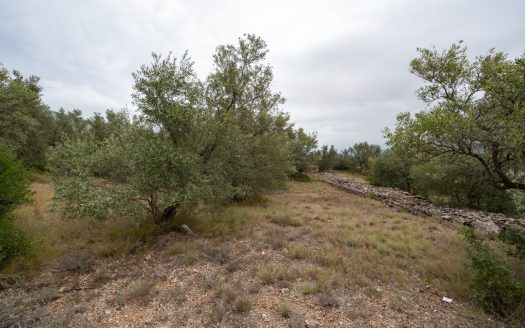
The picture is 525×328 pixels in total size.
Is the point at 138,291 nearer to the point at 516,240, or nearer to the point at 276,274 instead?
the point at 276,274

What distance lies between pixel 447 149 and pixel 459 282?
371 centimetres

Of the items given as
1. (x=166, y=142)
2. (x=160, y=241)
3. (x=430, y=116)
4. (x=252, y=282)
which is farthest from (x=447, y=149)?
(x=160, y=241)

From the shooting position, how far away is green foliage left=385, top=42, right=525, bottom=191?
570 centimetres

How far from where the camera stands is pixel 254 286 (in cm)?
608

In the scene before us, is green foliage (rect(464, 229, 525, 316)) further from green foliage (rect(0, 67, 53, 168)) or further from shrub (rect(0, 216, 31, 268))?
green foliage (rect(0, 67, 53, 168))

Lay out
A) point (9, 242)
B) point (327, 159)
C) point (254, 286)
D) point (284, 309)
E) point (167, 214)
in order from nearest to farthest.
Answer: point (284, 309) < point (254, 286) < point (9, 242) < point (167, 214) < point (327, 159)

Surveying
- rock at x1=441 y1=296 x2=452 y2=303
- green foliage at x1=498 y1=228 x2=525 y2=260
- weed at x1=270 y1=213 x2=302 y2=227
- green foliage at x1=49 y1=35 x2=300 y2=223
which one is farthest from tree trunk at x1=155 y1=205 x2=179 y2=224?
green foliage at x1=498 y1=228 x2=525 y2=260

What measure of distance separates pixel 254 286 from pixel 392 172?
29791mm

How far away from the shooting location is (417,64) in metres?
8.66

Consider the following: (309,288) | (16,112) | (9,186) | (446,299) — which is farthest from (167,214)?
(16,112)

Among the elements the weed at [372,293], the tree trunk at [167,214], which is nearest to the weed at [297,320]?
the weed at [372,293]

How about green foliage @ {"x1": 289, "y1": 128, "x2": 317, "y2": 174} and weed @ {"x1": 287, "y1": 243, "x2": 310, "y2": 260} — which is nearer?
weed @ {"x1": 287, "y1": 243, "x2": 310, "y2": 260}

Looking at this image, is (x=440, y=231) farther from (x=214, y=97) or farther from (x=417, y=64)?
(x=214, y=97)

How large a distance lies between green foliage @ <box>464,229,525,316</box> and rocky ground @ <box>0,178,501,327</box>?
37 centimetres
